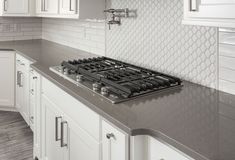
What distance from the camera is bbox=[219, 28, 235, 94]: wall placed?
1488mm

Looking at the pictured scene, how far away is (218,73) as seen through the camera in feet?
5.18

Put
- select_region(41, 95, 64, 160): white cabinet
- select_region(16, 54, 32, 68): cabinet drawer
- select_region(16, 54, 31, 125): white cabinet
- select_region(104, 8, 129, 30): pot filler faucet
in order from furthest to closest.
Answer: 1. select_region(16, 54, 31, 125): white cabinet
2. select_region(16, 54, 32, 68): cabinet drawer
3. select_region(104, 8, 129, 30): pot filler faucet
4. select_region(41, 95, 64, 160): white cabinet

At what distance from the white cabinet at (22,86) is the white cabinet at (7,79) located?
0.49 ft

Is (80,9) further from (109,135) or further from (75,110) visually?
(109,135)

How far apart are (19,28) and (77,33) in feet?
4.56

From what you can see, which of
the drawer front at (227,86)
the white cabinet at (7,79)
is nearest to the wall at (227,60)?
the drawer front at (227,86)

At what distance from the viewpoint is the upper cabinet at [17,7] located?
3.79m

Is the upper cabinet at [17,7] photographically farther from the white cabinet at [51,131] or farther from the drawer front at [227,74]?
the drawer front at [227,74]

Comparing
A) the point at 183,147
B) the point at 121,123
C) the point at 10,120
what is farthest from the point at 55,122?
the point at 10,120

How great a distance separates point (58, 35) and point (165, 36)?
230 cm

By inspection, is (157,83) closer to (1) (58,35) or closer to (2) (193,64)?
(2) (193,64)

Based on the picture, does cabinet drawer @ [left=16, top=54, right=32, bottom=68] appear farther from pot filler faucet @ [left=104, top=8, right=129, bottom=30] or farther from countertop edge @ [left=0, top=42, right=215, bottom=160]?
countertop edge @ [left=0, top=42, right=215, bottom=160]

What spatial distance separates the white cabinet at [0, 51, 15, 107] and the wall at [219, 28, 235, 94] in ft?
9.10

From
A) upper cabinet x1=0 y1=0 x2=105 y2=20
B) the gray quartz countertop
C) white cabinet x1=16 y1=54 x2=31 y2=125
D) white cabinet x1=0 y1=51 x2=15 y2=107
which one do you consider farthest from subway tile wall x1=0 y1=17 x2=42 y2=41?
the gray quartz countertop
